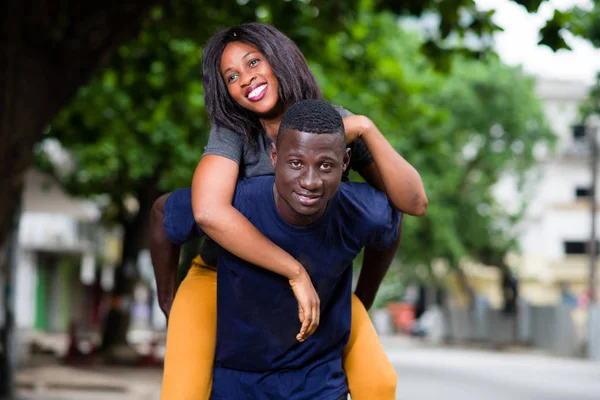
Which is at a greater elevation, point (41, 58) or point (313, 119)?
point (41, 58)

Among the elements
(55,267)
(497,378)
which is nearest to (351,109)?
(497,378)

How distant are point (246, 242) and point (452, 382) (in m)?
16.9

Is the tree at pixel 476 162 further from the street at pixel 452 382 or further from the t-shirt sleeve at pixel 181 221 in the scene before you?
the t-shirt sleeve at pixel 181 221

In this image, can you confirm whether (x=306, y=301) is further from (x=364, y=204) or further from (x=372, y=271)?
(x=372, y=271)

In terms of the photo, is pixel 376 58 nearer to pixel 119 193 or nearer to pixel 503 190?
pixel 119 193

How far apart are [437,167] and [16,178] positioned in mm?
27114

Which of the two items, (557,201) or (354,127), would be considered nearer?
(354,127)

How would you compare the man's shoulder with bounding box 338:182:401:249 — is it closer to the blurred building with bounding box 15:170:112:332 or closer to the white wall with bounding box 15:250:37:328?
the blurred building with bounding box 15:170:112:332

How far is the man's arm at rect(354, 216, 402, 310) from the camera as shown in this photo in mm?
3342

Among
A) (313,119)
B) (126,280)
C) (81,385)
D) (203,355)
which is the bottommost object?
(81,385)

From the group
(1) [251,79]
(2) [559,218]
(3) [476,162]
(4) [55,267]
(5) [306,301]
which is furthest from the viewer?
(2) [559,218]

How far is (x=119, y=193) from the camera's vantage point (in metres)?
23.6

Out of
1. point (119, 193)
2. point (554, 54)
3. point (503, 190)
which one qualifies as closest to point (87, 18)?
point (554, 54)

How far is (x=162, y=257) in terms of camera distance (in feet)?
10.9
